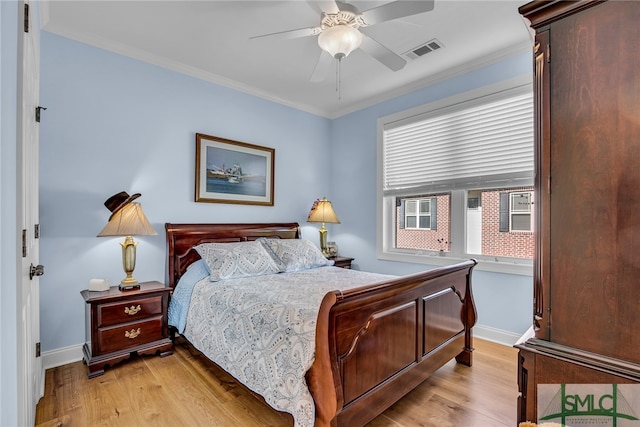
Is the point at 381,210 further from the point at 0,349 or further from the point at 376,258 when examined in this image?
the point at 0,349

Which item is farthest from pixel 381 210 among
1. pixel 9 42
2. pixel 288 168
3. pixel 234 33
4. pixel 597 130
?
pixel 9 42

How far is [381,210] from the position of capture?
4082 mm

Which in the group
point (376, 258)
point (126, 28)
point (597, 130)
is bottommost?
point (376, 258)

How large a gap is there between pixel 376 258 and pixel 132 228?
2810 mm

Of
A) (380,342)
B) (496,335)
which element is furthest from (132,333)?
(496,335)

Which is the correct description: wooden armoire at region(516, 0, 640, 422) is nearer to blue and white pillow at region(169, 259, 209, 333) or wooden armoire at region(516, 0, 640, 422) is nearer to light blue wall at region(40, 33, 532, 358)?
light blue wall at region(40, 33, 532, 358)

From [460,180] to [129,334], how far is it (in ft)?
11.3

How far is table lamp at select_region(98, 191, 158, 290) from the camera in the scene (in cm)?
254

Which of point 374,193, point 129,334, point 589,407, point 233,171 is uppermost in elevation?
point 233,171

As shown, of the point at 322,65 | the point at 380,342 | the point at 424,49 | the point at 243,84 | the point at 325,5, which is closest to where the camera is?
the point at 380,342

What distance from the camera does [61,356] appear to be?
2.62 m

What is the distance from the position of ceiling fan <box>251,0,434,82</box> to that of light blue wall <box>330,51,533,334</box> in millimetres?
1341

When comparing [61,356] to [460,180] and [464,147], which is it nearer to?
[460,180]

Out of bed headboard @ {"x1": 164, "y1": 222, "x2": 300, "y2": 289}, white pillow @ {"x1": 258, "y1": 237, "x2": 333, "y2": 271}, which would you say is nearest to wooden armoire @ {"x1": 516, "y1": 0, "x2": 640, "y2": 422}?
white pillow @ {"x1": 258, "y1": 237, "x2": 333, "y2": 271}
